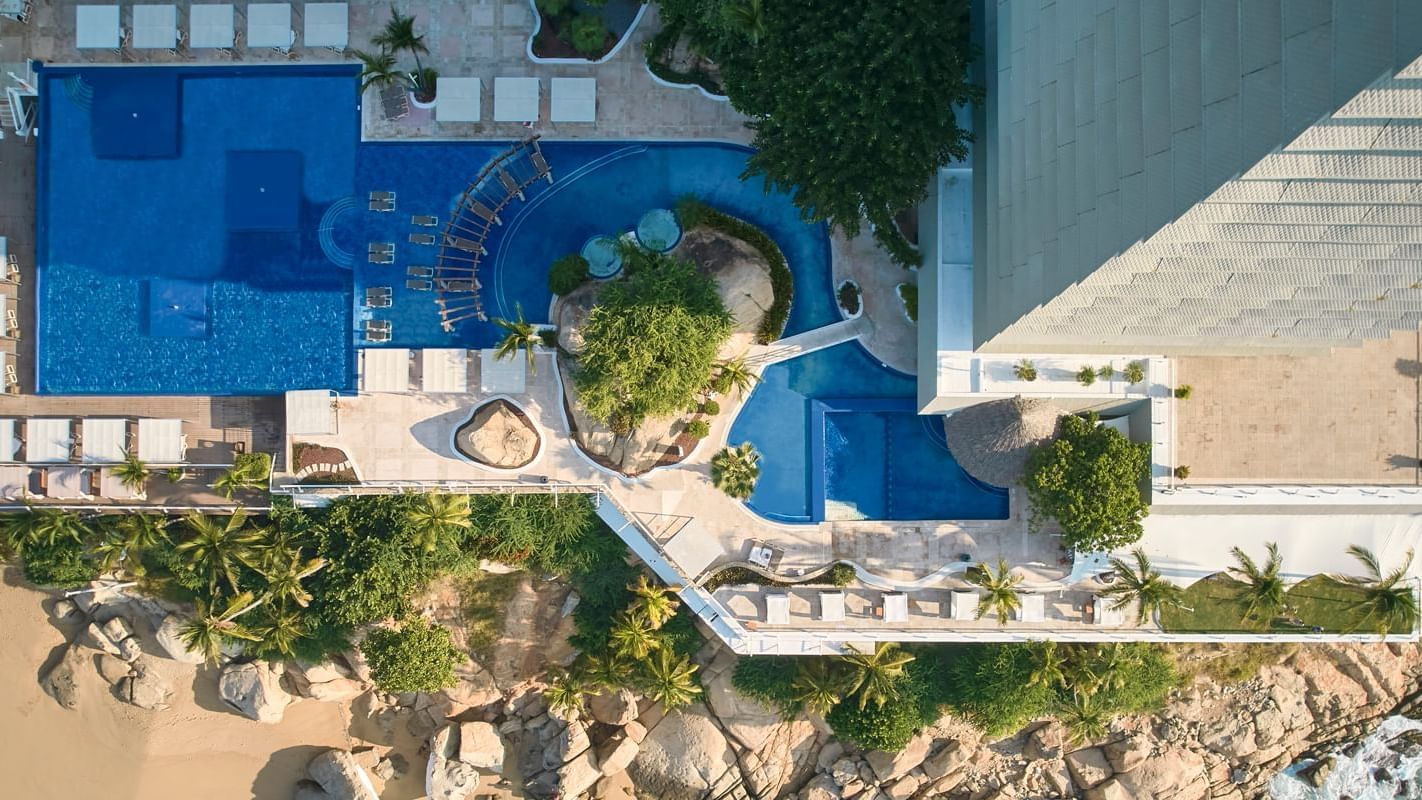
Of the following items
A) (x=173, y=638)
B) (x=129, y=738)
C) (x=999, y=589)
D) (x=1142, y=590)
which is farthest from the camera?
(x=129, y=738)

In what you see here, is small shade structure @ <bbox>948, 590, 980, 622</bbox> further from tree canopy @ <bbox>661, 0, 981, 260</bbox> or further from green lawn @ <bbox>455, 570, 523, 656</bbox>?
green lawn @ <bbox>455, 570, 523, 656</bbox>

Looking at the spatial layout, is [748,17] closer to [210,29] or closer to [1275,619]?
[210,29]

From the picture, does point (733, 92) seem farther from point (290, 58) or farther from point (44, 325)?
point (44, 325)

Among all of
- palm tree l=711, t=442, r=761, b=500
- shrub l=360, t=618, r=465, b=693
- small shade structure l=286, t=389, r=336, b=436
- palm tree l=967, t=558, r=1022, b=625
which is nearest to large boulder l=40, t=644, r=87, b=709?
shrub l=360, t=618, r=465, b=693

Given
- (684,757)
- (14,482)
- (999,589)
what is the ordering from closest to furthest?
(999,589), (14,482), (684,757)

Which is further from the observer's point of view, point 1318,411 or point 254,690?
point 254,690

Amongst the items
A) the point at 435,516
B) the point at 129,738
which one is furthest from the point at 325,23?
the point at 129,738
